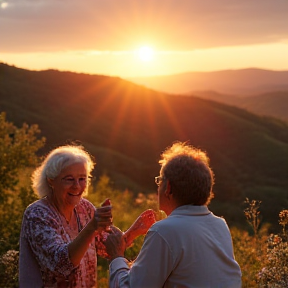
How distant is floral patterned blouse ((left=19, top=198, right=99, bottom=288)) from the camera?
3.33 meters

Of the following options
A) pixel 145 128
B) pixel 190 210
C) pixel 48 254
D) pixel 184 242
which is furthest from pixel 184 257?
pixel 145 128

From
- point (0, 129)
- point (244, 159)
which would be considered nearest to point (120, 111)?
point (244, 159)

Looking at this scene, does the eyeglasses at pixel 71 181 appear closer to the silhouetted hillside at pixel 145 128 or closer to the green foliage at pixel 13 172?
the green foliage at pixel 13 172

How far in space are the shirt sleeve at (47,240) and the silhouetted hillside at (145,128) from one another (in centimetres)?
2143

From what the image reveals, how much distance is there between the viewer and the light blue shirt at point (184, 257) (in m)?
2.72

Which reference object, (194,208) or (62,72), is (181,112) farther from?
(194,208)

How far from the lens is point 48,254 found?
3350 millimetres

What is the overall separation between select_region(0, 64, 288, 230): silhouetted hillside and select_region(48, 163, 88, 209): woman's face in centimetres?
2124

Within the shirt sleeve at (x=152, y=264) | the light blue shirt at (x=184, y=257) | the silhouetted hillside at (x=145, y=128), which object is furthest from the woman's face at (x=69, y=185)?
the silhouetted hillside at (x=145, y=128)

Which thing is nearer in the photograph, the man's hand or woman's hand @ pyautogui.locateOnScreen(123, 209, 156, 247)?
the man's hand

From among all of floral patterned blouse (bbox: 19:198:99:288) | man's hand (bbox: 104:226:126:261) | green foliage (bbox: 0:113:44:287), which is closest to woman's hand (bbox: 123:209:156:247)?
floral patterned blouse (bbox: 19:198:99:288)

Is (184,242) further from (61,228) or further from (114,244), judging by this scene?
(61,228)

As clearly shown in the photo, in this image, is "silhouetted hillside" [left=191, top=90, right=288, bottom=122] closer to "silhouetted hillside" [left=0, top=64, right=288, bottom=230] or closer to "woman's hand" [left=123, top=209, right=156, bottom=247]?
"silhouetted hillside" [left=0, top=64, right=288, bottom=230]

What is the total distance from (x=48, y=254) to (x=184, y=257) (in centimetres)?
102
